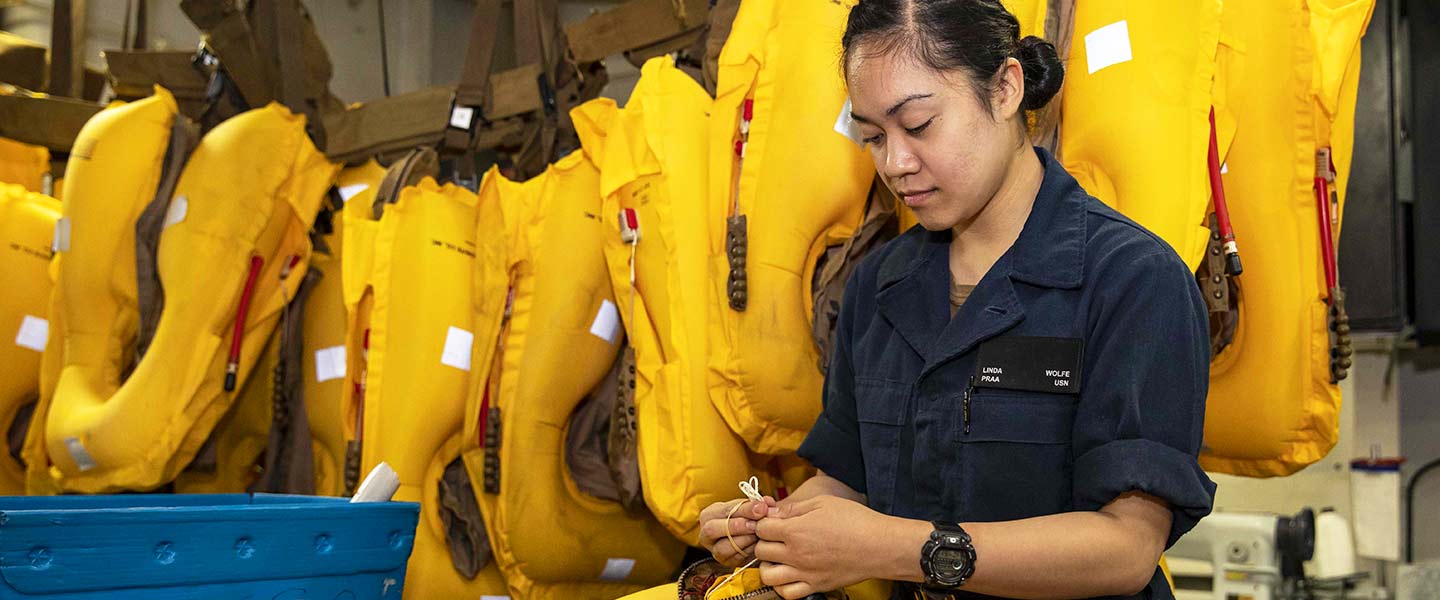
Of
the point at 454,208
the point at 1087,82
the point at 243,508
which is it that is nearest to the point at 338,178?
the point at 454,208

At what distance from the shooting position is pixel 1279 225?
1786 mm

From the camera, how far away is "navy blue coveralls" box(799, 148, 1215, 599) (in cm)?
113

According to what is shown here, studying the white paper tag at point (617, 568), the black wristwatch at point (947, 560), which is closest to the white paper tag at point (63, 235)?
the white paper tag at point (617, 568)

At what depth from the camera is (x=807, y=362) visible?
199 centimetres

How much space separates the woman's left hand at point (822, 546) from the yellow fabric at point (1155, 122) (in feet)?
2.31

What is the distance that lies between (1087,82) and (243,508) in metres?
1.23

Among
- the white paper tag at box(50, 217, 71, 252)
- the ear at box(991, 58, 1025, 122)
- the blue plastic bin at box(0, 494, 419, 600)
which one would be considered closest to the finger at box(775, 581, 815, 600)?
the ear at box(991, 58, 1025, 122)

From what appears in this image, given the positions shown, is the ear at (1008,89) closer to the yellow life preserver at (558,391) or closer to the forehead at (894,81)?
the forehead at (894,81)

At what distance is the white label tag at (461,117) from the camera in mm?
3049

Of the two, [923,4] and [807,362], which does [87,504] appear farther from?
[923,4]

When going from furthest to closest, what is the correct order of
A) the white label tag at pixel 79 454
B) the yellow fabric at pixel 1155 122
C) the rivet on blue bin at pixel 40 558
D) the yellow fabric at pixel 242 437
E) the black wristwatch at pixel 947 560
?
1. the yellow fabric at pixel 242 437
2. the white label tag at pixel 79 454
3. the yellow fabric at pixel 1155 122
4. the rivet on blue bin at pixel 40 558
5. the black wristwatch at pixel 947 560

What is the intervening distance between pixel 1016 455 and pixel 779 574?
25 cm

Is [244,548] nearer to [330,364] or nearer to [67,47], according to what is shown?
[330,364]

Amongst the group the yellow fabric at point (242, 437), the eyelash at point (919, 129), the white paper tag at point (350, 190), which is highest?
the white paper tag at point (350, 190)
